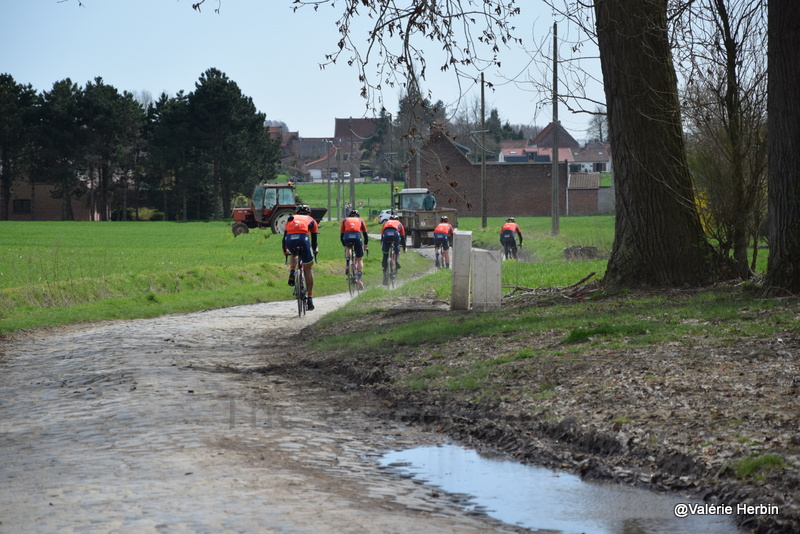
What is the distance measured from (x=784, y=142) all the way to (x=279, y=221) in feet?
140

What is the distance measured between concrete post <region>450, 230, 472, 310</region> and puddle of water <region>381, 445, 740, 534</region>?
799cm

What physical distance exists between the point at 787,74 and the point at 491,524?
9191mm

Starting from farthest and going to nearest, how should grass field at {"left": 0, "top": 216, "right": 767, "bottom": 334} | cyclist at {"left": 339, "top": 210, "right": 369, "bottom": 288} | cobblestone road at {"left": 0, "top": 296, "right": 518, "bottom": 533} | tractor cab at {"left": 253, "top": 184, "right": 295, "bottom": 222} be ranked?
1. tractor cab at {"left": 253, "top": 184, "right": 295, "bottom": 222}
2. cyclist at {"left": 339, "top": 210, "right": 369, "bottom": 288}
3. grass field at {"left": 0, "top": 216, "right": 767, "bottom": 334}
4. cobblestone road at {"left": 0, "top": 296, "right": 518, "bottom": 533}

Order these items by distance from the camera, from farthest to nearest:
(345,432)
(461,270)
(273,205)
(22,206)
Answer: (22,206), (273,205), (461,270), (345,432)

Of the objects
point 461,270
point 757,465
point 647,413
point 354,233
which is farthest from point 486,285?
point 757,465

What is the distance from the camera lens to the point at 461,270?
601 inches

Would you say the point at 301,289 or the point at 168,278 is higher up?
the point at 301,289

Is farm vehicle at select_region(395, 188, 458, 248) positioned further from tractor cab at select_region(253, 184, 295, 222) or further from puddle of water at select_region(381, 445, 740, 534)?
puddle of water at select_region(381, 445, 740, 534)

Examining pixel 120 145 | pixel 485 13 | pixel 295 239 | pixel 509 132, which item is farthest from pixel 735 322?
pixel 509 132

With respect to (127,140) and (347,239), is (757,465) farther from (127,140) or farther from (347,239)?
(127,140)

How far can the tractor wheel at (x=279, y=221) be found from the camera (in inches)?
2103

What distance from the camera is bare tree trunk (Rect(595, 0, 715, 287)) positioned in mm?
14883

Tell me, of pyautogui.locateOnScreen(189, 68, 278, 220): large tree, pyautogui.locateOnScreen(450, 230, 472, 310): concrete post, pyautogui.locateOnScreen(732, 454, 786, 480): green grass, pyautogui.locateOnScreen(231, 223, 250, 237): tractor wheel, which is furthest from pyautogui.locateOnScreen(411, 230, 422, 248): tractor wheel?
pyautogui.locateOnScreen(732, 454, 786, 480): green grass

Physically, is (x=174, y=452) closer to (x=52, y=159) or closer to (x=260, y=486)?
(x=260, y=486)
